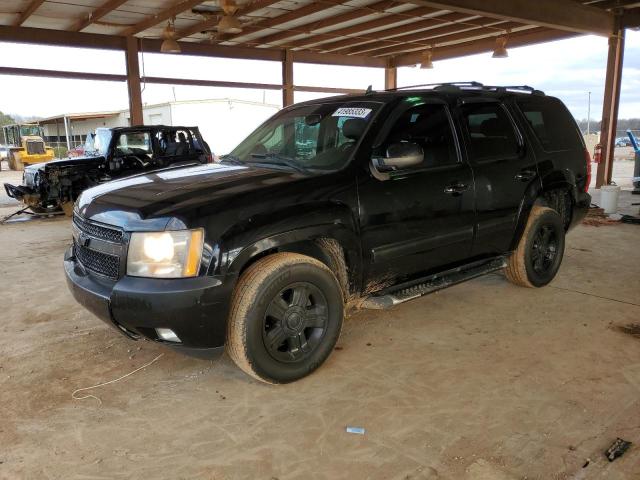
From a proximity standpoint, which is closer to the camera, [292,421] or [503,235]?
[292,421]

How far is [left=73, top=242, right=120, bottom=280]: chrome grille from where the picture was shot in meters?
3.02

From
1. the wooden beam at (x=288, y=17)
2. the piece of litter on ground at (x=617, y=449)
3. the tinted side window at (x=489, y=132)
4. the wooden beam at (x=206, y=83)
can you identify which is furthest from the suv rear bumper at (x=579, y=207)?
the wooden beam at (x=206, y=83)

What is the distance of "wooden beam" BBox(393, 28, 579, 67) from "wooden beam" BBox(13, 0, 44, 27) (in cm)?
1088

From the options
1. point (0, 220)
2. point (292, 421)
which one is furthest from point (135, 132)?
point (292, 421)

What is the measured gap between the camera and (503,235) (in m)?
4.45

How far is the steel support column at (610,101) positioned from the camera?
11.8m

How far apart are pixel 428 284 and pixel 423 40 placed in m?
12.5

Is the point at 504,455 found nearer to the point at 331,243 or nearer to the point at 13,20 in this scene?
the point at 331,243

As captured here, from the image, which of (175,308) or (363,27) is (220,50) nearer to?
(363,27)

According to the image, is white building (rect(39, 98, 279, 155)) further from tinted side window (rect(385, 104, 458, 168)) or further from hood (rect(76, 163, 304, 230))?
hood (rect(76, 163, 304, 230))

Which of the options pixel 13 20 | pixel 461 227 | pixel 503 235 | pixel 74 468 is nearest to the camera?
pixel 74 468

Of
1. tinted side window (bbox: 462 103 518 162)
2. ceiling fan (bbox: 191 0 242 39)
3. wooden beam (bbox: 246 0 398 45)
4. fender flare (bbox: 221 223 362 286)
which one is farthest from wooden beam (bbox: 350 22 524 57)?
fender flare (bbox: 221 223 362 286)

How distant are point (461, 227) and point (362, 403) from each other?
167 cm

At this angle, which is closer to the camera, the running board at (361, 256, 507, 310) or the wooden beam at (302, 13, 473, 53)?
the running board at (361, 256, 507, 310)
